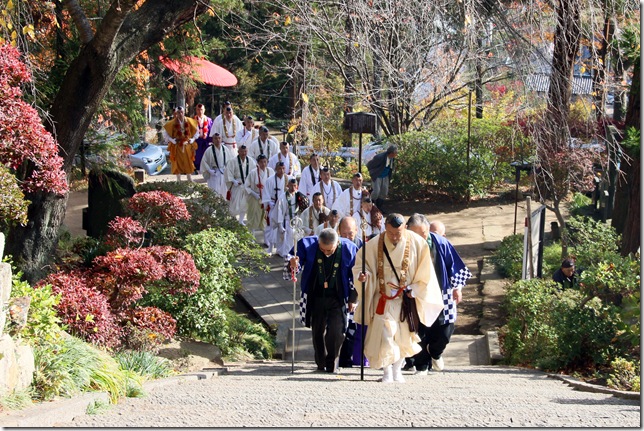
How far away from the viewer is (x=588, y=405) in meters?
7.00

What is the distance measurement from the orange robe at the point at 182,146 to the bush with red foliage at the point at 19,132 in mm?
10048

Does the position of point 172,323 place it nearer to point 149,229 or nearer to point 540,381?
point 149,229

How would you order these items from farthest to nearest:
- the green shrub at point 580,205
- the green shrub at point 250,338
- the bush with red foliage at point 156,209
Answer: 1. the green shrub at point 580,205
2. the green shrub at point 250,338
3. the bush with red foliage at point 156,209

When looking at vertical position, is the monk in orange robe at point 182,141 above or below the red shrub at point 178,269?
above

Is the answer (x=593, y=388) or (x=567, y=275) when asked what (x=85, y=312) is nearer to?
(x=593, y=388)

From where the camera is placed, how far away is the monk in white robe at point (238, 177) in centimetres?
1697

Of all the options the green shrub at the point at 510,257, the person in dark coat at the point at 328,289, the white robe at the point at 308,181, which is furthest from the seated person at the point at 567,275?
the white robe at the point at 308,181

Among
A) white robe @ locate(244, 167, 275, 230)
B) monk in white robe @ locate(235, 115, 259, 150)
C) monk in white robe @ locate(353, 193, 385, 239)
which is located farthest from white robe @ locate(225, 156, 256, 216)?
monk in white robe @ locate(353, 193, 385, 239)

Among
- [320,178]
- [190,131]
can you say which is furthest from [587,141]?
[190,131]

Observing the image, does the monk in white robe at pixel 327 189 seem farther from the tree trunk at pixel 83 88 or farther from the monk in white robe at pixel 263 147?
the tree trunk at pixel 83 88

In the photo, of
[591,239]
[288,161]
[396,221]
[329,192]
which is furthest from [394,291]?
[288,161]

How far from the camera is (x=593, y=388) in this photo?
823 cm

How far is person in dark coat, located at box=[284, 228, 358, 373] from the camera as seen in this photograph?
9.57 m

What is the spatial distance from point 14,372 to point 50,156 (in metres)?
3.02
